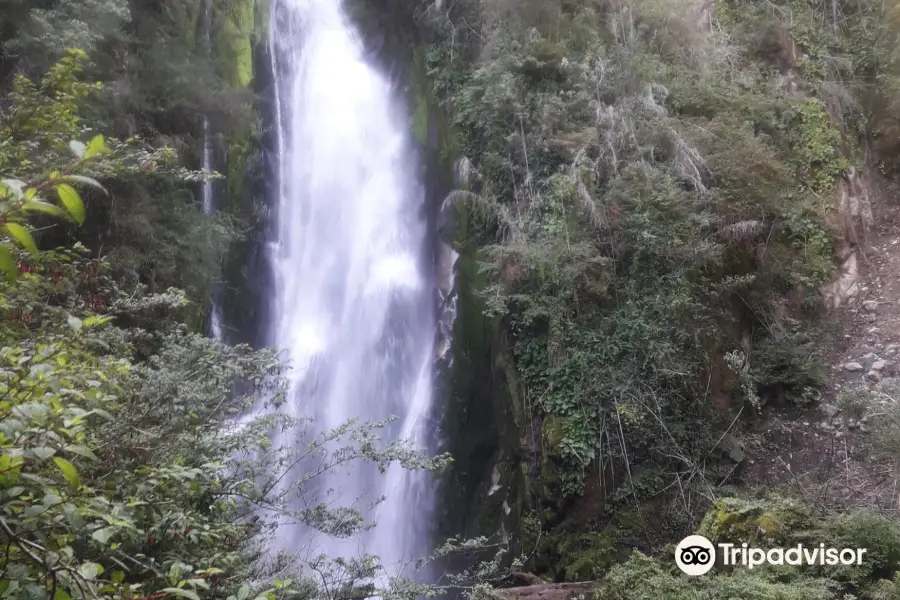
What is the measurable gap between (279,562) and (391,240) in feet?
27.0

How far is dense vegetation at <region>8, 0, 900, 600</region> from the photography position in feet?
14.5

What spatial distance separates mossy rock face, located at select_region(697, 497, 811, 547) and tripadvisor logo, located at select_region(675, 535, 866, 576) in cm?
7

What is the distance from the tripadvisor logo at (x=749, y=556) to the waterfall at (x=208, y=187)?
A: 8229mm

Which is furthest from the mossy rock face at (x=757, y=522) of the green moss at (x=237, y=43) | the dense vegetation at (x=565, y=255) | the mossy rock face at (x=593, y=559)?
the green moss at (x=237, y=43)

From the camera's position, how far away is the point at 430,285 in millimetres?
10875

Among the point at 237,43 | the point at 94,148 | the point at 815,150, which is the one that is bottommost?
the point at 94,148

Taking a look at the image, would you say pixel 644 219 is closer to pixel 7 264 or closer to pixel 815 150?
pixel 815 150

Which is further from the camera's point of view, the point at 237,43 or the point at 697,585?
the point at 237,43

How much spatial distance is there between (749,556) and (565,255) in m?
4.29

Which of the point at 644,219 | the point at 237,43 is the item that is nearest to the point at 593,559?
the point at 644,219

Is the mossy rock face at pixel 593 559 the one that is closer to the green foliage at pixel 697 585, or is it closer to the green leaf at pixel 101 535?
the green foliage at pixel 697 585

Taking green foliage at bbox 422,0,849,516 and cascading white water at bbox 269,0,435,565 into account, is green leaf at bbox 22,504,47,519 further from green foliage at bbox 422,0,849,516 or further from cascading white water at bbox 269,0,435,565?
cascading white water at bbox 269,0,435,565

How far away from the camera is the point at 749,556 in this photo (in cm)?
464

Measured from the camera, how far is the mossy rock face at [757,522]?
15.5 feet
